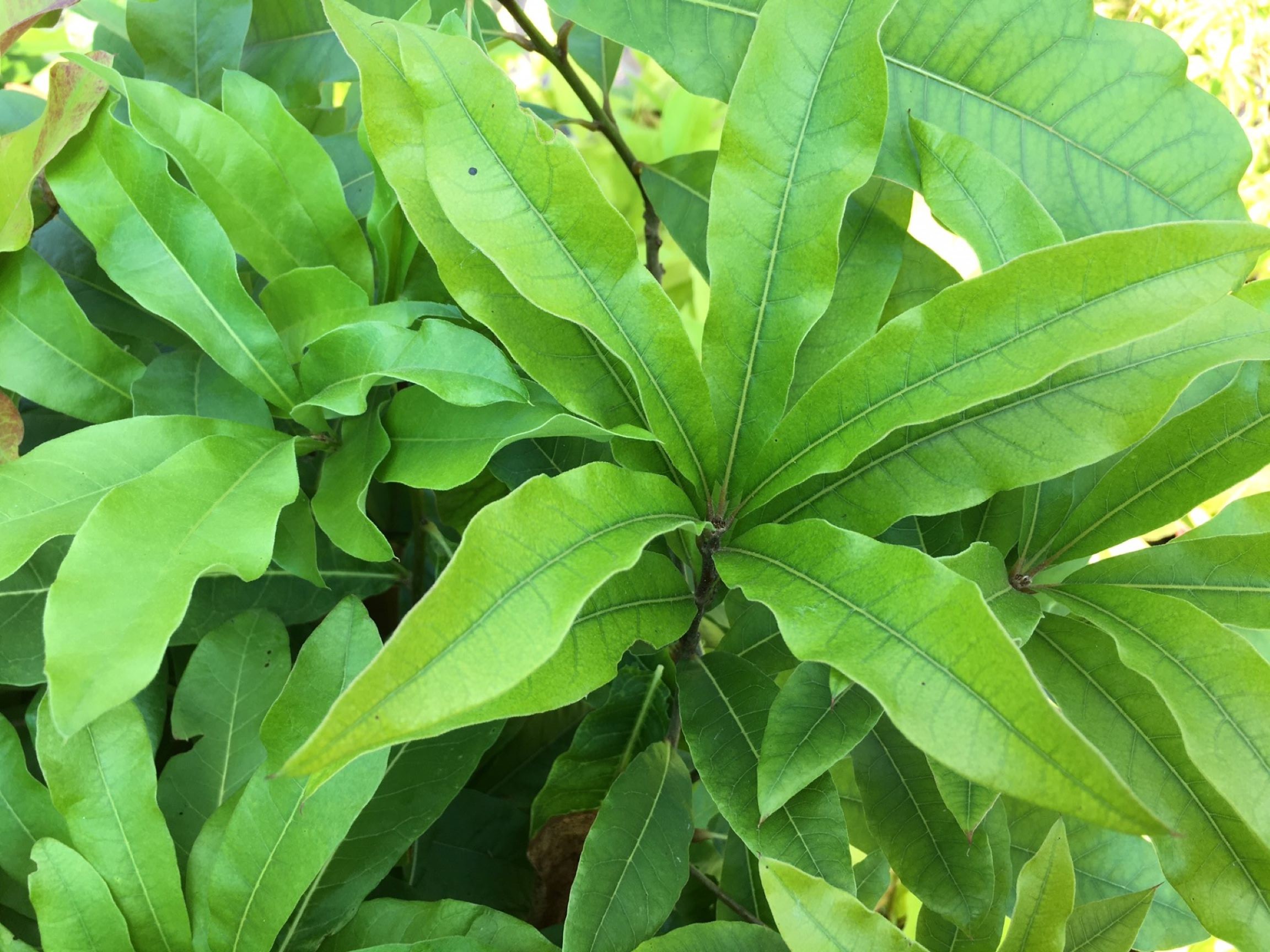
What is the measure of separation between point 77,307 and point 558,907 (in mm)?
521

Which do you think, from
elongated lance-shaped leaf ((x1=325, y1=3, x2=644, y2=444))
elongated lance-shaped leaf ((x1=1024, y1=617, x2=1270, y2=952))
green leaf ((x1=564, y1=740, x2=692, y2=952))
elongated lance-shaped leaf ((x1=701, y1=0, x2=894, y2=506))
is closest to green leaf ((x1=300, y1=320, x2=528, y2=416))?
elongated lance-shaped leaf ((x1=325, y1=3, x2=644, y2=444))

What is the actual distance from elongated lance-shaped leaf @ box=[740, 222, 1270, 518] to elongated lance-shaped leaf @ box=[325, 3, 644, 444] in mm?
121

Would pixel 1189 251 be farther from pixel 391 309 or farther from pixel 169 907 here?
pixel 169 907

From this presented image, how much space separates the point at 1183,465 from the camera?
58 centimetres

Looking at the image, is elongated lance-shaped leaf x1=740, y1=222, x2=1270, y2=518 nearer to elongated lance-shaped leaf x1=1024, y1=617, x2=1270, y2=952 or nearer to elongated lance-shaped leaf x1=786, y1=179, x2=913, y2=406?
elongated lance-shaped leaf x1=786, y1=179, x2=913, y2=406

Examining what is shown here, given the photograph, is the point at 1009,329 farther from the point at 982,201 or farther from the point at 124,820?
the point at 124,820

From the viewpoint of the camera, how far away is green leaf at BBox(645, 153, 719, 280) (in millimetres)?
751

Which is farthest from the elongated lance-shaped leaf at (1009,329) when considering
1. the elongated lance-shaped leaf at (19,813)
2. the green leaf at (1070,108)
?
the elongated lance-shaped leaf at (19,813)

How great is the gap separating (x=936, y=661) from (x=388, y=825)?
0.39 meters

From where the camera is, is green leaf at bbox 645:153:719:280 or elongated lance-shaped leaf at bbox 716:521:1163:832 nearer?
elongated lance-shaped leaf at bbox 716:521:1163:832

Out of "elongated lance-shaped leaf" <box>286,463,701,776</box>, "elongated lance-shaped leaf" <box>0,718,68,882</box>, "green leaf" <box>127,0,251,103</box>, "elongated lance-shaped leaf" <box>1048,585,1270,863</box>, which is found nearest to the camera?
"elongated lance-shaped leaf" <box>286,463,701,776</box>

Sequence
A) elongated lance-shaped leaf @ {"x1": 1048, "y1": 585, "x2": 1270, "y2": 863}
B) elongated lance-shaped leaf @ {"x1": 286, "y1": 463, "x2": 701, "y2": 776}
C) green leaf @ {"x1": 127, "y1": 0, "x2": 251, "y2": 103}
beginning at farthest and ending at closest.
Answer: green leaf @ {"x1": 127, "y1": 0, "x2": 251, "y2": 103} → elongated lance-shaped leaf @ {"x1": 1048, "y1": 585, "x2": 1270, "y2": 863} → elongated lance-shaped leaf @ {"x1": 286, "y1": 463, "x2": 701, "y2": 776}

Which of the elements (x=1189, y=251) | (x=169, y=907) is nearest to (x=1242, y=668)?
(x=1189, y=251)

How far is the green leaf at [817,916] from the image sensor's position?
50 centimetres
